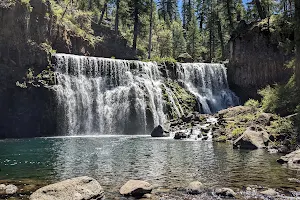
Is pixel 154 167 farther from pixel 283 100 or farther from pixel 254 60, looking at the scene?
pixel 254 60

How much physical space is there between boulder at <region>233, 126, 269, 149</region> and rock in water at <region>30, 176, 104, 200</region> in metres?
14.2

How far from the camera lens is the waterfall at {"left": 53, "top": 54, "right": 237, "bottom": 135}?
1409 inches

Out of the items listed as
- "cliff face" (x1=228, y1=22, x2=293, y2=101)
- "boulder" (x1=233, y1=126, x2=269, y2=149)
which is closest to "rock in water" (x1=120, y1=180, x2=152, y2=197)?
"boulder" (x1=233, y1=126, x2=269, y2=149)

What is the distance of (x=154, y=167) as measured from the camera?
587 inches

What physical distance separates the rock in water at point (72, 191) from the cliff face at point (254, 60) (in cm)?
3813

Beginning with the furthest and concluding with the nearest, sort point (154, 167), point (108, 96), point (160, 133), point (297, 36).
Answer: point (108, 96), point (160, 133), point (297, 36), point (154, 167)

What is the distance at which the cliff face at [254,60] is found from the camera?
140 ft

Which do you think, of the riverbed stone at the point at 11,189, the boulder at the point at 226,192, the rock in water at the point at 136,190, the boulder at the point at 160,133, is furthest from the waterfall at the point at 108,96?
the boulder at the point at 226,192

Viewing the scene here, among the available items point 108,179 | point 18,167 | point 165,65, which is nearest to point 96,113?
point 165,65

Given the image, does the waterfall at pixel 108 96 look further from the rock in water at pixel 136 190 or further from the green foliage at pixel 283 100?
the rock in water at pixel 136 190

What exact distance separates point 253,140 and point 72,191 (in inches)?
612

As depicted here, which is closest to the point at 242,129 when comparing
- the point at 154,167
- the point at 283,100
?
the point at 283,100

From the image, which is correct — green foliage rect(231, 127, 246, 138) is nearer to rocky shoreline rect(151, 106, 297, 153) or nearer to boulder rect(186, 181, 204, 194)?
rocky shoreline rect(151, 106, 297, 153)

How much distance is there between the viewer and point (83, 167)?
49.2ft
